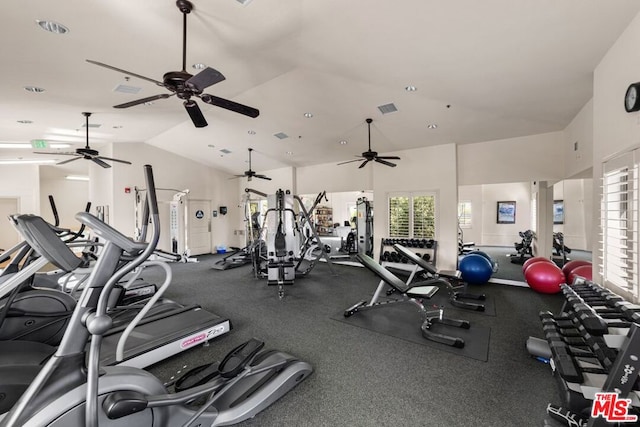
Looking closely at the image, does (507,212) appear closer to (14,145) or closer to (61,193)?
(14,145)

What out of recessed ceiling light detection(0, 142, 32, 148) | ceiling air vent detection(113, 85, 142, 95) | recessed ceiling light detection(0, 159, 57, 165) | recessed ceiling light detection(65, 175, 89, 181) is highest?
ceiling air vent detection(113, 85, 142, 95)

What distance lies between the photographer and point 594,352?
1.69 m

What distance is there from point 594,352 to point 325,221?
14.1m

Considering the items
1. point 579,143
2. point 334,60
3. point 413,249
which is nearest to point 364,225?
point 413,249

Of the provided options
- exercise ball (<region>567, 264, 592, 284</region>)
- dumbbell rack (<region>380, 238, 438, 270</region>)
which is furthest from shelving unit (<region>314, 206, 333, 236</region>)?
exercise ball (<region>567, 264, 592, 284</region>)

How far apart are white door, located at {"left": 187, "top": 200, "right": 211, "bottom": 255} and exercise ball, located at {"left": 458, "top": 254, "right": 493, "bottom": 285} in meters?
8.22

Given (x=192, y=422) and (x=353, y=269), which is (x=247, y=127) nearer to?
(x=353, y=269)

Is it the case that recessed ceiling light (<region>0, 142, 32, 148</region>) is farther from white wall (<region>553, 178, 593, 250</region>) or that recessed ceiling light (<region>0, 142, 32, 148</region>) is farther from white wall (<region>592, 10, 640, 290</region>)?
white wall (<region>553, 178, 593, 250</region>)

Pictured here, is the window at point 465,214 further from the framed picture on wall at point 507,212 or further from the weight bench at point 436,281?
the weight bench at point 436,281

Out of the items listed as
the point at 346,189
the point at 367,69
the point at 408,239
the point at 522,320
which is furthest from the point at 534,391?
the point at 346,189

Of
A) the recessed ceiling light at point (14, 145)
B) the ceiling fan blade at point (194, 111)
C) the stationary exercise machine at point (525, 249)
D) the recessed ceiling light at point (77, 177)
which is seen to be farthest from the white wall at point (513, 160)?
the recessed ceiling light at point (77, 177)

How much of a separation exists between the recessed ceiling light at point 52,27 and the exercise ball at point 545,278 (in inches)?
288

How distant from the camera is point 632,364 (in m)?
1.36

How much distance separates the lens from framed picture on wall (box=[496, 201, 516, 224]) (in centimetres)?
1051
